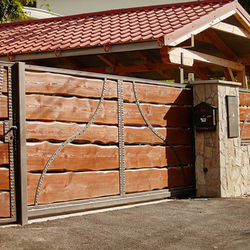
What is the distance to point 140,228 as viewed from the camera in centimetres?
542

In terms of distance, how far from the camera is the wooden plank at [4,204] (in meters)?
5.40

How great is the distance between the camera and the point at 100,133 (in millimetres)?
6781

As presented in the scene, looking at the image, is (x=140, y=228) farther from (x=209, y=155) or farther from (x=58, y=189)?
(x=209, y=155)

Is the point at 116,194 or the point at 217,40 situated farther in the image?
the point at 217,40

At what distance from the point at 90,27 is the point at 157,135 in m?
4.55

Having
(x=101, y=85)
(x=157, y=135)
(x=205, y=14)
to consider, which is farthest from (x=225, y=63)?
(x=101, y=85)

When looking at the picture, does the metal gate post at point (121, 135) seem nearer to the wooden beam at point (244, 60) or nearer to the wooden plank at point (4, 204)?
the wooden plank at point (4, 204)

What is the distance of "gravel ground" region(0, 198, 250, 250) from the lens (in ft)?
15.1

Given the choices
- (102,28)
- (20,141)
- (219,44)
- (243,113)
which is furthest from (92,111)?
(219,44)

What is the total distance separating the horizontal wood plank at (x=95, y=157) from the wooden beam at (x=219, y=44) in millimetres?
4476

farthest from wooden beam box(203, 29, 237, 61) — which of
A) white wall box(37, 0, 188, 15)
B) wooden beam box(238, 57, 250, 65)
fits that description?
white wall box(37, 0, 188, 15)

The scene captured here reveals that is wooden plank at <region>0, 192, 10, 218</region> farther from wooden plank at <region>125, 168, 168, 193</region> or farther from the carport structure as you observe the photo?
the carport structure

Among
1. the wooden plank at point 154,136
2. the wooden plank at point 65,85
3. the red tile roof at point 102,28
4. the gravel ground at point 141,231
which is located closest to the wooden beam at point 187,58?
the red tile roof at point 102,28

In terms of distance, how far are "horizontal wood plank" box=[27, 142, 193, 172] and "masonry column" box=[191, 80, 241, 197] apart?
337 millimetres
